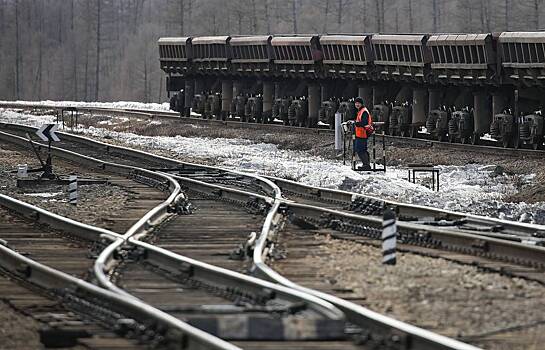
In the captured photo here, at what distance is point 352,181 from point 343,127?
6.44 metres

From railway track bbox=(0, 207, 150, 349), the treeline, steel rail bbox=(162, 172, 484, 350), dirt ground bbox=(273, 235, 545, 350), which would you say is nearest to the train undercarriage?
railway track bbox=(0, 207, 150, 349)

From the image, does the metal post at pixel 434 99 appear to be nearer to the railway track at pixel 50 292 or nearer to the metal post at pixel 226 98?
the metal post at pixel 226 98

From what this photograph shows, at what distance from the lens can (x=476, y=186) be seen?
22.8 metres

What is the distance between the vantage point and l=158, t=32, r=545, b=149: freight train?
30.7 metres

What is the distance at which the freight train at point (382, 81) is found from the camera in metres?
30.7

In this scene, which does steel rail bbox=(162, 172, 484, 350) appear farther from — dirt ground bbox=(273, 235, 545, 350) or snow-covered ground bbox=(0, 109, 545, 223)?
snow-covered ground bbox=(0, 109, 545, 223)

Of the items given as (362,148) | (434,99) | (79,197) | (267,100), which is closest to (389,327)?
(79,197)

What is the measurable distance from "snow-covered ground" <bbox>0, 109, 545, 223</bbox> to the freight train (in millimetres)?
3963

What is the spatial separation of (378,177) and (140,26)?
3886 inches

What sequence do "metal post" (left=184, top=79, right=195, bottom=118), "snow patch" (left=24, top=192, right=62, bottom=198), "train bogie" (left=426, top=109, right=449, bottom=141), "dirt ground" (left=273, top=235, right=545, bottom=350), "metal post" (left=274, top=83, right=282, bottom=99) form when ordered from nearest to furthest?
1. "dirt ground" (left=273, top=235, right=545, bottom=350)
2. "snow patch" (left=24, top=192, right=62, bottom=198)
3. "train bogie" (left=426, top=109, right=449, bottom=141)
4. "metal post" (left=274, top=83, right=282, bottom=99)
5. "metal post" (left=184, top=79, right=195, bottom=118)

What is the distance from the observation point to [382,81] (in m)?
38.4

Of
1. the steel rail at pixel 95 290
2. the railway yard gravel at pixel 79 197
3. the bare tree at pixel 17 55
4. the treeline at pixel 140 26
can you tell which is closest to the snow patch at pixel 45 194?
the railway yard gravel at pixel 79 197

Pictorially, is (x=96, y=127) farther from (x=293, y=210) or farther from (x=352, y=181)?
(x=293, y=210)

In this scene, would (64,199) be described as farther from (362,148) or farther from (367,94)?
(367,94)
